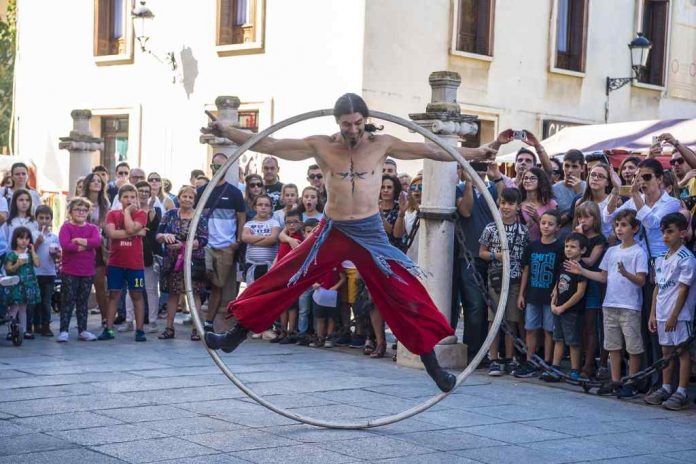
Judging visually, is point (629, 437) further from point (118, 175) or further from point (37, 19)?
point (37, 19)

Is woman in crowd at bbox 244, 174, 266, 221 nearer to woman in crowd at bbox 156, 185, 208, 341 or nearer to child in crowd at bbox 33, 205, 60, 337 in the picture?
woman in crowd at bbox 156, 185, 208, 341

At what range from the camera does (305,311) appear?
13.0m

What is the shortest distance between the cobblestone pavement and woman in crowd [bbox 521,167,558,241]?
4.93 ft

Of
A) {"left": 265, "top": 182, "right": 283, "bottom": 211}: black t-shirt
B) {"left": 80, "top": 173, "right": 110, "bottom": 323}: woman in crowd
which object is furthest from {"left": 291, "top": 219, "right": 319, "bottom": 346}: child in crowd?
{"left": 80, "top": 173, "right": 110, "bottom": 323}: woman in crowd

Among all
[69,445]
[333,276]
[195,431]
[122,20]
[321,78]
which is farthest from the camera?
[122,20]

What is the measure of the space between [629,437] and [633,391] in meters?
1.86

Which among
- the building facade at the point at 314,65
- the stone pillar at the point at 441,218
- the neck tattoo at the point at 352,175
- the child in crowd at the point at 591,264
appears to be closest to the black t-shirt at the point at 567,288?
the child in crowd at the point at 591,264

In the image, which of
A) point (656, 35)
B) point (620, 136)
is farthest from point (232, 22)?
point (656, 35)

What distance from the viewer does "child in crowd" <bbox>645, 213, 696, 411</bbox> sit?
945cm

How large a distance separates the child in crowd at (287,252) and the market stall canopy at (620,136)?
5324 mm

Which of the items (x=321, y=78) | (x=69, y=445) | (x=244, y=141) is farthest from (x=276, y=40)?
(x=69, y=445)

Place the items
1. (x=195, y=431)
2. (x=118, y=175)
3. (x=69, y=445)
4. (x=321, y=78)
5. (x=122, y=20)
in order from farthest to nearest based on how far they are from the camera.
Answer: (x=122, y=20)
(x=321, y=78)
(x=118, y=175)
(x=195, y=431)
(x=69, y=445)

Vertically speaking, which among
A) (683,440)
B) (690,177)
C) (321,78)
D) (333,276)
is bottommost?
(683,440)

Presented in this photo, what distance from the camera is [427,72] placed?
21.5 meters
